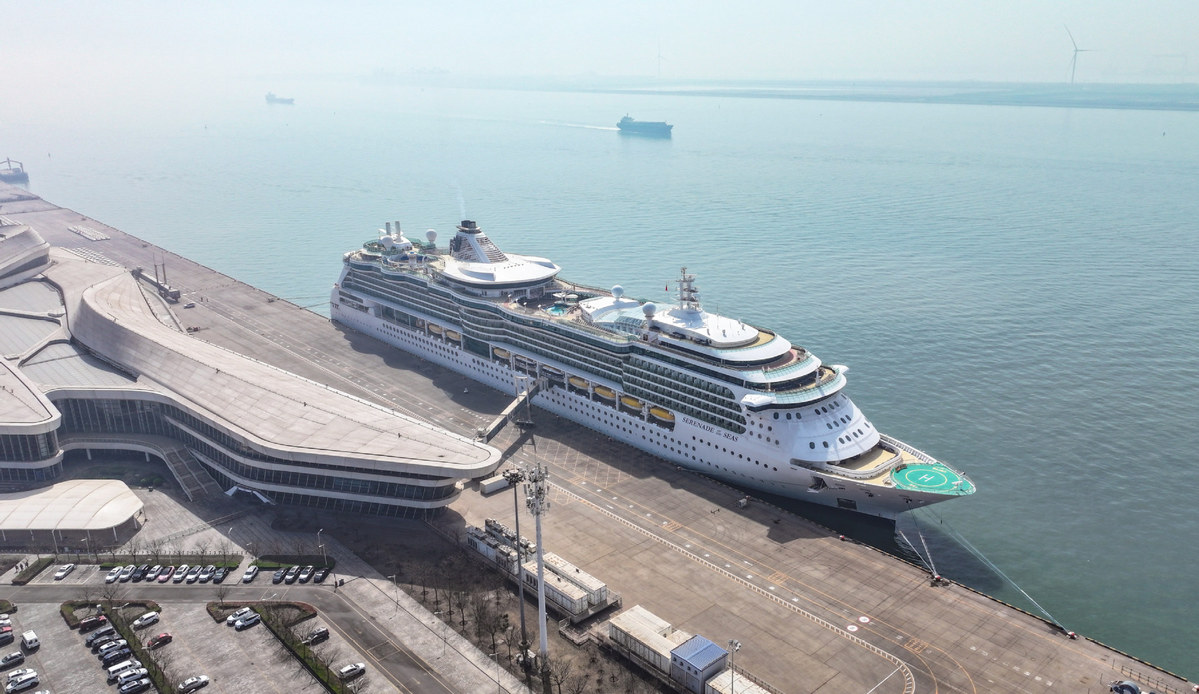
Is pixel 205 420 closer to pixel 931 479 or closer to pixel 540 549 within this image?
pixel 540 549

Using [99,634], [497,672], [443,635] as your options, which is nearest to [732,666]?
[497,672]

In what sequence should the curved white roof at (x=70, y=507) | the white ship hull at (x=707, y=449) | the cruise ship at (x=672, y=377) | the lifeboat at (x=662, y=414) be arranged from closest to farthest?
the white ship hull at (x=707, y=449)
the curved white roof at (x=70, y=507)
the cruise ship at (x=672, y=377)
the lifeboat at (x=662, y=414)

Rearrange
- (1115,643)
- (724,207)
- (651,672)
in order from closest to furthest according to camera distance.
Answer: (651,672) < (1115,643) < (724,207)

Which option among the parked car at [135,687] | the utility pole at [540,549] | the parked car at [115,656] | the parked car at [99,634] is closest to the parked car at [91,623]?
the parked car at [99,634]

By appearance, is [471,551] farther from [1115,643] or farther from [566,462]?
[1115,643]

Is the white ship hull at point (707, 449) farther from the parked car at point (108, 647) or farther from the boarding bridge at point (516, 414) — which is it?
the parked car at point (108, 647)

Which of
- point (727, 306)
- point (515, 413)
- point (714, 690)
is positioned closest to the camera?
point (714, 690)

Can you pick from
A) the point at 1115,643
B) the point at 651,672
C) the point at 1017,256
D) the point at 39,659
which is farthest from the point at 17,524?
the point at 1017,256
